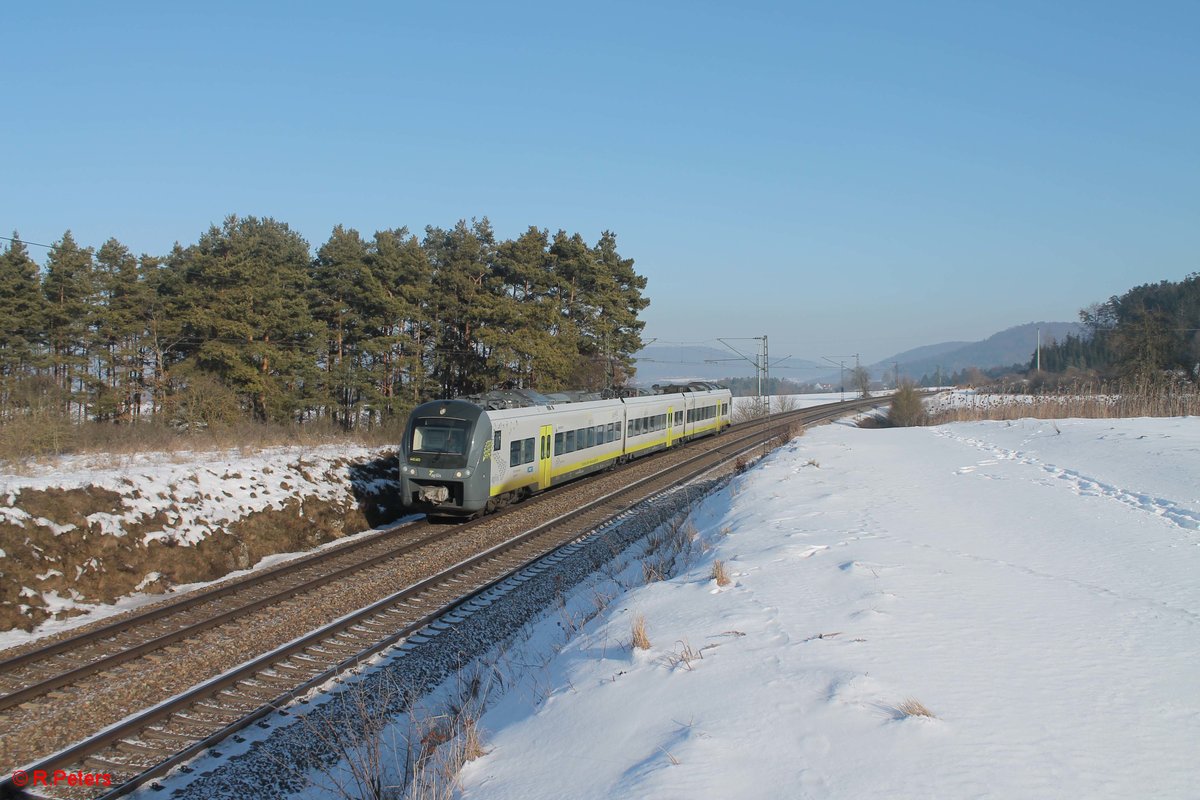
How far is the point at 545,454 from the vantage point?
64.2 ft

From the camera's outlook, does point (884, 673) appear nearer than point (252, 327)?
Yes

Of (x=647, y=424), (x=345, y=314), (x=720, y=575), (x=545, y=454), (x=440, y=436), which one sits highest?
(x=345, y=314)

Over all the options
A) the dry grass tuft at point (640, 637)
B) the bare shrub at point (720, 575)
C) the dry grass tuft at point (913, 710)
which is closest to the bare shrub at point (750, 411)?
the bare shrub at point (720, 575)

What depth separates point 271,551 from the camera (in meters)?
14.0

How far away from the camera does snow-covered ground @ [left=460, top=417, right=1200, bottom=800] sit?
3834mm

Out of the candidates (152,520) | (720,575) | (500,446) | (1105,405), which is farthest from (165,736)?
(1105,405)

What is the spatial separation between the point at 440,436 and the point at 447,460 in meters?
0.65

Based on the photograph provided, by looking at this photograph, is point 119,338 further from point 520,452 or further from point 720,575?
point 720,575

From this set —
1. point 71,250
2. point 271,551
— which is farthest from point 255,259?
point 271,551

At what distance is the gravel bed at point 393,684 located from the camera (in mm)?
6086

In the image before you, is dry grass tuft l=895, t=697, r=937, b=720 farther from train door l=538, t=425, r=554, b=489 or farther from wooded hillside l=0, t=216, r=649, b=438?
wooded hillside l=0, t=216, r=649, b=438

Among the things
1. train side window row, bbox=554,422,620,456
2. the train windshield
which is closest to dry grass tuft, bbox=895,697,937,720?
the train windshield

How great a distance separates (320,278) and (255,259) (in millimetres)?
4646

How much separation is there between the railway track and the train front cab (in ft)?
1.96
